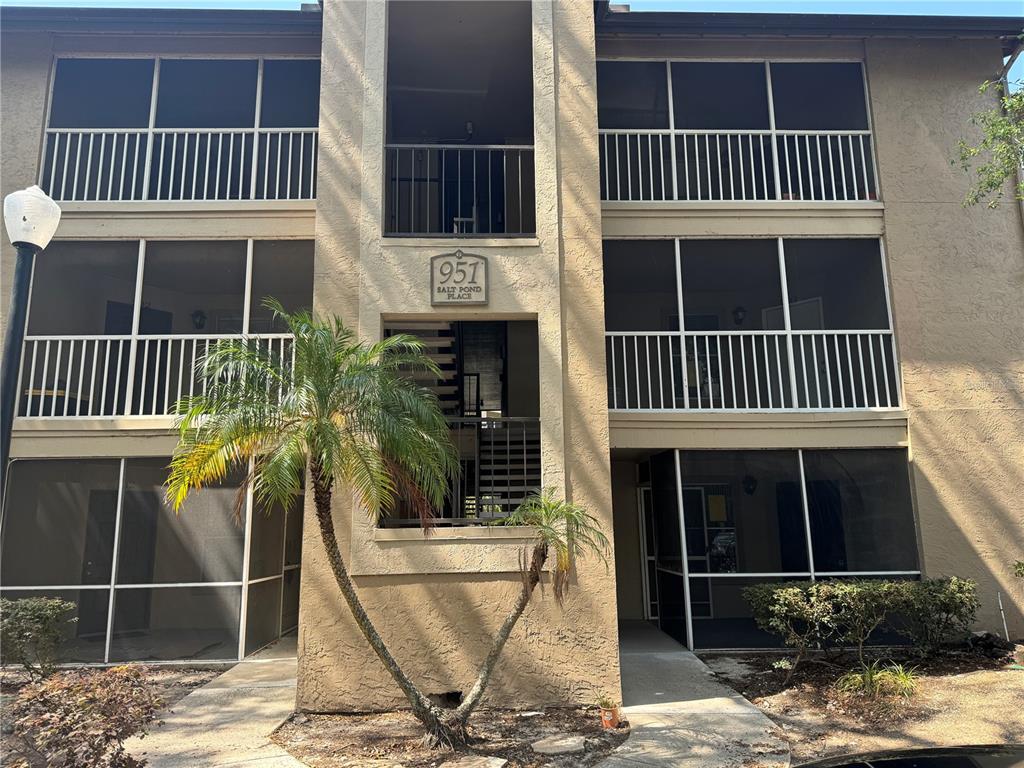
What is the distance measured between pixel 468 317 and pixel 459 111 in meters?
6.03

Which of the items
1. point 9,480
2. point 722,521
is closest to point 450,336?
point 722,521

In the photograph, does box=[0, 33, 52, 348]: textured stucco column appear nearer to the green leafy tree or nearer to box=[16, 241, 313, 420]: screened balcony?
box=[16, 241, 313, 420]: screened balcony

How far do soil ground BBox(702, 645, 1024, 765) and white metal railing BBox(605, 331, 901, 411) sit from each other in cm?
348

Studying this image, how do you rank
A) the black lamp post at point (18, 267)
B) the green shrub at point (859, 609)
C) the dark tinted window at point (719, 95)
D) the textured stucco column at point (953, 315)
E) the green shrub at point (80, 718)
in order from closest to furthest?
1. the green shrub at point (80, 718)
2. the black lamp post at point (18, 267)
3. the green shrub at point (859, 609)
4. the textured stucco column at point (953, 315)
5. the dark tinted window at point (719, 95)

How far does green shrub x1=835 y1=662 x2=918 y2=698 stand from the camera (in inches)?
283

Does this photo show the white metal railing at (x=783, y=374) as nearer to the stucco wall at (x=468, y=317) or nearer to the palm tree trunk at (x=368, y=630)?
the stucco wall at (x=468, y=317)

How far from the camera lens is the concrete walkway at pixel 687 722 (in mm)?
5883

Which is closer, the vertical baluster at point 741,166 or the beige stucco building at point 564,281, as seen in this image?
the beige stucco building at point 564,281

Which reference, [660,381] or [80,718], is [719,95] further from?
[80,718]

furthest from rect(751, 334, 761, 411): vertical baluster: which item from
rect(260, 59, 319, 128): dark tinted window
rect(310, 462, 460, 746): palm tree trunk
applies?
rect(260, 59, 319, 128): dark tinted window

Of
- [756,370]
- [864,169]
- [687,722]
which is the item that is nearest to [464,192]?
[756,370]

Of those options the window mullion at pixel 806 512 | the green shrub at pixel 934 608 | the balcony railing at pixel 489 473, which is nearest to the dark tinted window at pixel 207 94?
the balcony railing at pixel 489 473

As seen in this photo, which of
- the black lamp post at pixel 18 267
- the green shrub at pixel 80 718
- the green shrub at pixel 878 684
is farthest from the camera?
the green shrub at pixel 878 684

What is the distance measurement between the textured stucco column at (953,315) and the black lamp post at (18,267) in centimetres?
1036
